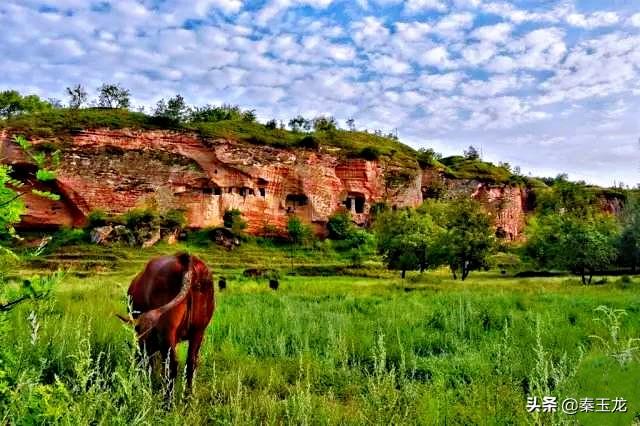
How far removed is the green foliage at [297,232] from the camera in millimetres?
60625

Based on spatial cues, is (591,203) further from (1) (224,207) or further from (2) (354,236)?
(1) (224,207)

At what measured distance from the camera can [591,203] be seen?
278 feet

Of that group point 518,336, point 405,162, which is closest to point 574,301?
point 518,336

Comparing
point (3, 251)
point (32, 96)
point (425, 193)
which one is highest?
point (32, 96)

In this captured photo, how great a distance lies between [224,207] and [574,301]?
50663 millimetres

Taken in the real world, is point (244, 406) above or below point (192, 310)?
below

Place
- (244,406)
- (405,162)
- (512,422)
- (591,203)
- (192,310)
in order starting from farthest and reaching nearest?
(591,203) → (405,162) → (192,310) → (244,406) → (512,422)

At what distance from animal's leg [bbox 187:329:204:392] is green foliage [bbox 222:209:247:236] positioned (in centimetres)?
5196

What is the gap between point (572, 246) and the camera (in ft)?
124

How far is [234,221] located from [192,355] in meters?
53.4

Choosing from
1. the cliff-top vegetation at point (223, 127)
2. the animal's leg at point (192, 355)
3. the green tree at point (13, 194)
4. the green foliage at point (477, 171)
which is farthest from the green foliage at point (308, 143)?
the green tree at point (13, 194)

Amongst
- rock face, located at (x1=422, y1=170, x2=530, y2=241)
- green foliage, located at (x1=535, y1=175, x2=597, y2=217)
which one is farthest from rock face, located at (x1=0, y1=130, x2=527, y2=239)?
green foliage, located at (x1=535, y1=175, x2=597, y2=217)

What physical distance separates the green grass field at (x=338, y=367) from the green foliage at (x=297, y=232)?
46.4 meters

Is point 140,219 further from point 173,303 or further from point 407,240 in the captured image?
point 173,303
